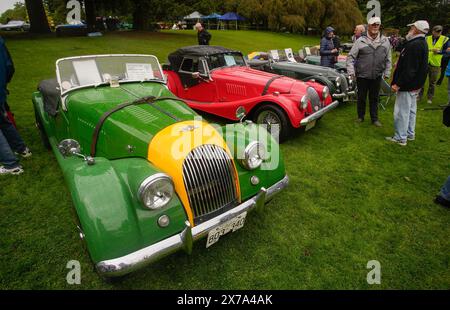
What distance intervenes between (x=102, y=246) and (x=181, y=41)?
21469 millimetres

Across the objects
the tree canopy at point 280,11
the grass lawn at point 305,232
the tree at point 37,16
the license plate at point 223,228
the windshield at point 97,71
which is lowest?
the grass lawn at point 305,232

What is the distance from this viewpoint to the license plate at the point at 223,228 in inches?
95.7

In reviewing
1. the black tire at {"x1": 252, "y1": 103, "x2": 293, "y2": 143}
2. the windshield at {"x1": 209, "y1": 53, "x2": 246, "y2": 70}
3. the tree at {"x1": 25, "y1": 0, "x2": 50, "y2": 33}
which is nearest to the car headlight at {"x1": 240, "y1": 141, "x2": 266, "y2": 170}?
the black tire at {"x1": 252, "y1": 103, "x2": 293, "y2": 143}

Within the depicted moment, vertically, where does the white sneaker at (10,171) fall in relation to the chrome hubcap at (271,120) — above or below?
below

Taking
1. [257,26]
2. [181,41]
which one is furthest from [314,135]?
[257,26]

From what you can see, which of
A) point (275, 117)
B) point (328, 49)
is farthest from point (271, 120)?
point (328, 49)

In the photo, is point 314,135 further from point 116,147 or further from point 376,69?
→ point 116,147

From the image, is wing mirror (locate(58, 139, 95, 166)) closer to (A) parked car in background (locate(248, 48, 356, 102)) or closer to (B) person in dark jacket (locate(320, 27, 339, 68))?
(A) parked car in background (locate(248, 48, 356, 102))

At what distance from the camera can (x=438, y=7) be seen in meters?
41.6

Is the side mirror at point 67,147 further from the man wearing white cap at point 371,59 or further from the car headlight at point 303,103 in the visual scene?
the man wearing white cap at point 371,59

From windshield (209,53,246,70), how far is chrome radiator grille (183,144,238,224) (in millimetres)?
3898

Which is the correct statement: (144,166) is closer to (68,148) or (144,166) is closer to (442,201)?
(68,148)

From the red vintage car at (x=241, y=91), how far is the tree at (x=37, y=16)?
1894 centimetres

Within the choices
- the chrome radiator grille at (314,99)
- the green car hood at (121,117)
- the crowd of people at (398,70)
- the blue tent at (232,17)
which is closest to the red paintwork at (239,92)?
the chrome radiator grille at (314,99)
